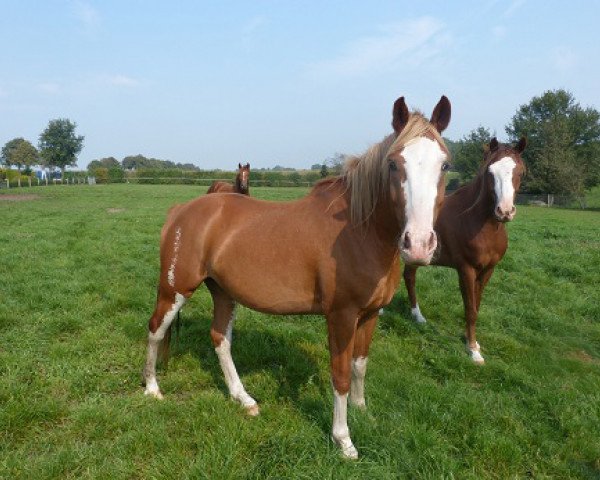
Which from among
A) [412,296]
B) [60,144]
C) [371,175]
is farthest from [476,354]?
[60,144]

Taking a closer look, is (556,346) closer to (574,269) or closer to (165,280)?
(574,269)

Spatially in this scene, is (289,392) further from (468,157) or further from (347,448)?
A: (468,157)

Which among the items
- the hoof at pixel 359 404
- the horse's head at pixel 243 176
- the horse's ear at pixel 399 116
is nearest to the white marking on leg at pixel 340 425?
the hoof at pixel 359 404

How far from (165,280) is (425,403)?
8.15ft

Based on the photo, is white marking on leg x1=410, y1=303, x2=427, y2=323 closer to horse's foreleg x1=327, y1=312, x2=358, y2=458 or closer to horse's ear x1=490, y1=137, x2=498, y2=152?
horse's ear x1=490, y1=137, x2=498, y2=152

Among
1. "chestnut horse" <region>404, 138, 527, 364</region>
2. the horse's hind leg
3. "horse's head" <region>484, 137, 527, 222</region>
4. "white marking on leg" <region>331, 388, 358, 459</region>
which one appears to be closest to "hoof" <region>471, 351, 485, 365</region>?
"chestnut horse" <region>404, 138, 527, 364</region>

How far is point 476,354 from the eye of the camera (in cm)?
455

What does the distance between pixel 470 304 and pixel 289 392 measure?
2.51m

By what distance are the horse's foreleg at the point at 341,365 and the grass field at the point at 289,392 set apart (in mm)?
110

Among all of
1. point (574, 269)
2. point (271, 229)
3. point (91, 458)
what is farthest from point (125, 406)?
point (574, 269)

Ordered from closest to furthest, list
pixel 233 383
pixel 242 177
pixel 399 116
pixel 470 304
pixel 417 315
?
pixel 399 116 → pixel 233 383 → pixel 470 304 → pixel 417 315 → pixel 242 177

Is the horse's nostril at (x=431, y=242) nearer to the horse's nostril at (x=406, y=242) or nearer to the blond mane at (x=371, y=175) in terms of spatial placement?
the horse's nostril at (x=406, y=242)

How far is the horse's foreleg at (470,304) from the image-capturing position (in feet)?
15.5

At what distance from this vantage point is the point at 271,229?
3.27 meters
